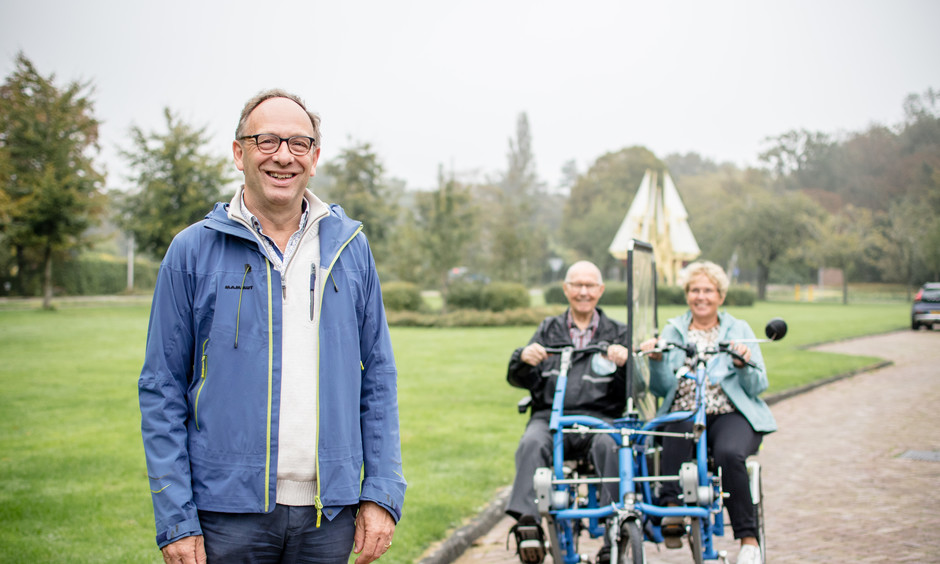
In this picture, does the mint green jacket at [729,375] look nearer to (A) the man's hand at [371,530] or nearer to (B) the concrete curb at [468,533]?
(B) the concrete curb at [468,533]

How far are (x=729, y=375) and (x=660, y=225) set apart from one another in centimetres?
3056

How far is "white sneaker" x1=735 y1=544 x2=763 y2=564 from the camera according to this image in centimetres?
461

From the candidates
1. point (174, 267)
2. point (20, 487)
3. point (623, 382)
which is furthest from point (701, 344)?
point (20, 487)

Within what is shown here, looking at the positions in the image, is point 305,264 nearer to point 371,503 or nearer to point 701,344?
point 371,503

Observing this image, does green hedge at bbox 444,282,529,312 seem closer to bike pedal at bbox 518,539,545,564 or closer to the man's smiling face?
bike pedal at bbox 518,539,545,564

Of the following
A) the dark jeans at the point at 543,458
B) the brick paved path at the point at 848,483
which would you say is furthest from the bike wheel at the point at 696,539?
the brick paved path at the point at 848,483

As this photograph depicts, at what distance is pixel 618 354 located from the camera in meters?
4.86

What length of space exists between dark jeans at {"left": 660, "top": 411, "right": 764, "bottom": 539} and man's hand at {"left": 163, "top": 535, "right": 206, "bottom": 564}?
10.7 feet

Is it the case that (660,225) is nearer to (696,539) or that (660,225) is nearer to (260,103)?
(696,539)

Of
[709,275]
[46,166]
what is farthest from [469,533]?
[46,166]

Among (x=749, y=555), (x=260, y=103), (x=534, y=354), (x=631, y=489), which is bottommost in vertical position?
(x=749, y=555)

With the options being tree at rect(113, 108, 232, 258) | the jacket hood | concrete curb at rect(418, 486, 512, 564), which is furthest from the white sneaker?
tree at rect(113, 108, 232, 258)

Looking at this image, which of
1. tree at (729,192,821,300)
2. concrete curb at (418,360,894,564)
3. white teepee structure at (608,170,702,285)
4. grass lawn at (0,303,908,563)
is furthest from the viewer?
tree at (729,192,821,300)

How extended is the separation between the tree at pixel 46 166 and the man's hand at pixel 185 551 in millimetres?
32407
